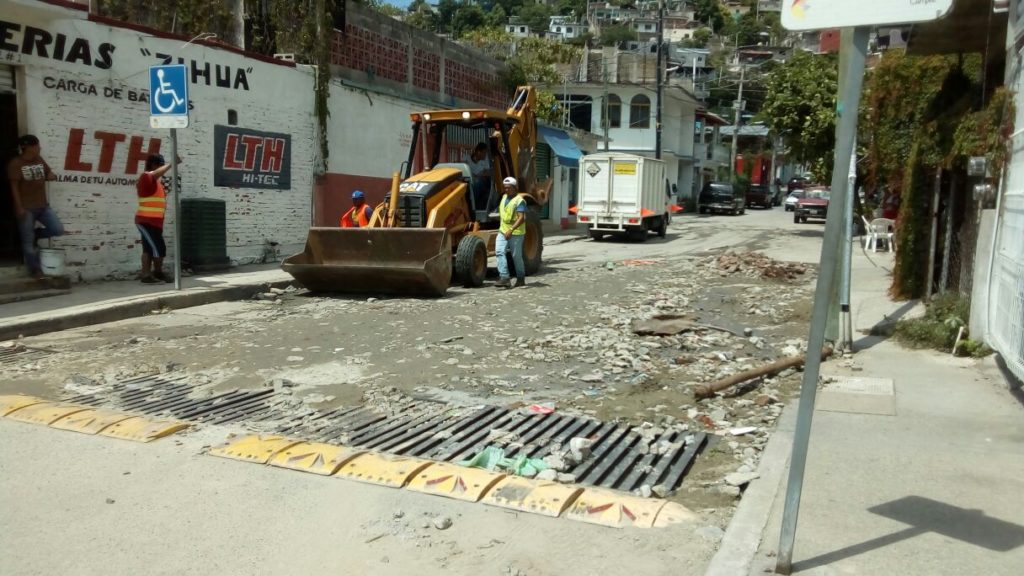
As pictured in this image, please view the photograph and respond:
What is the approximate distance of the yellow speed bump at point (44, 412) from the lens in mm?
5922

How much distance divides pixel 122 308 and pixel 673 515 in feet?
27.0

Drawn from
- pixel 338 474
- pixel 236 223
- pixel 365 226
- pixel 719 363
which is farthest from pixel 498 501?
pixel 236 223

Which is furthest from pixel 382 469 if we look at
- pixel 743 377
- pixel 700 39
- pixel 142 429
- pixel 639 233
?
pixel 700 39

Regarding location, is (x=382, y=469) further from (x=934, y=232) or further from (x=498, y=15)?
(x=498, y=15)

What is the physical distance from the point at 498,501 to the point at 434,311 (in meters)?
6.30

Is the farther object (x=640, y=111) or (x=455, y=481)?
(x=640, y=111)

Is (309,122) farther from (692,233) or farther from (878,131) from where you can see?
(692,233)

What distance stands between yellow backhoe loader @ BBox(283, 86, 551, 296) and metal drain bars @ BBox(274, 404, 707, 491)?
210 inches

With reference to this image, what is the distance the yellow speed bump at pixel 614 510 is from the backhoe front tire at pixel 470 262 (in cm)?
833

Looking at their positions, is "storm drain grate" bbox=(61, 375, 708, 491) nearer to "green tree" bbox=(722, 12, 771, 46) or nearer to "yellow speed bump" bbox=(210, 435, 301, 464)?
"yellow speed bump" bbox=(210, 435, 301, 464)

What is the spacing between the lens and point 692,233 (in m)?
30.1

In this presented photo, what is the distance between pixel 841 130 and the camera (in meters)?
3.63

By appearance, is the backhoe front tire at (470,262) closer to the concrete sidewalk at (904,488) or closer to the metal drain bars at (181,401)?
the metal drain bars at (181,401)

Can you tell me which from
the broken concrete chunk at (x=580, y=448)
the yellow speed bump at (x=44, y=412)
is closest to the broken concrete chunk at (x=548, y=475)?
the broken concrete chunk at (x=580, y=448)
